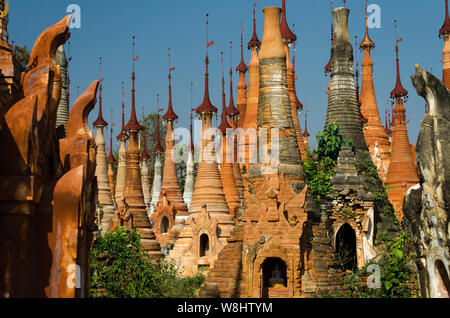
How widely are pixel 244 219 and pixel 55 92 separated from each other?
379 inches

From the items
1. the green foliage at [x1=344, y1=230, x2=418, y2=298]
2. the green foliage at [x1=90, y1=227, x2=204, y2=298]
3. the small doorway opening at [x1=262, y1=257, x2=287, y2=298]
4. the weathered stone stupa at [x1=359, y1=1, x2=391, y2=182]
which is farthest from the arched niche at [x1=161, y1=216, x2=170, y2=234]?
the green foliage at [x1=344, y1=230, x2=418, y2=298]

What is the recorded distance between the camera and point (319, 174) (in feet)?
74.4

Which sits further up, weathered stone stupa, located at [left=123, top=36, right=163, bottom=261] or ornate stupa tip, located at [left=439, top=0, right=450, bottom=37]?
ornate stupa tip, located at [left=439, top=0, right=450, bottom=37]

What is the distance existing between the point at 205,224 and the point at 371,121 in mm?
13816

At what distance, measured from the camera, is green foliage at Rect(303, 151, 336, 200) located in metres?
22.4

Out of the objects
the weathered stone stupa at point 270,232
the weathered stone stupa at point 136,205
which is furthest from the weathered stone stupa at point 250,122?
the weathered stone stupa at point 270,232

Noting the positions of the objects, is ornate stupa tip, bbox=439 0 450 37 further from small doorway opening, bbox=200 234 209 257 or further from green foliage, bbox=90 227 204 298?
green foliage, bbox=90 227 204 298

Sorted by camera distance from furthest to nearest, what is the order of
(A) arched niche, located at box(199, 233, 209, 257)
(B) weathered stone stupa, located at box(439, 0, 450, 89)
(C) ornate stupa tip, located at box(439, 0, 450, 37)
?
(C) ornate stupa tip, located at box(439, 0, 450, 37) → (B) weathered stone stupa, located at box(439, 0, 450, 89) → (A) arched niche, located at box(199, 233, 209, 257)

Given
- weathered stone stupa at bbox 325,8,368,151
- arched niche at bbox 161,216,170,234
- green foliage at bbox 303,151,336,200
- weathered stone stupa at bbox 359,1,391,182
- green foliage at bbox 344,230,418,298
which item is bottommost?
green foliage at bbox 344,230,418,298

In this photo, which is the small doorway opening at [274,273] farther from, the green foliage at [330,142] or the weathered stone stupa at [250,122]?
the weathered stone stupa at [250,122]

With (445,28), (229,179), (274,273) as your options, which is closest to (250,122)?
(229,179)

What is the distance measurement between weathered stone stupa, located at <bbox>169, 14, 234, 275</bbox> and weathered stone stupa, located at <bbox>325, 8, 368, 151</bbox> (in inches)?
269

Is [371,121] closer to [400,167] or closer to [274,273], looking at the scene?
[400,167]

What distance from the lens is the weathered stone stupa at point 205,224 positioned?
93.0 ft
